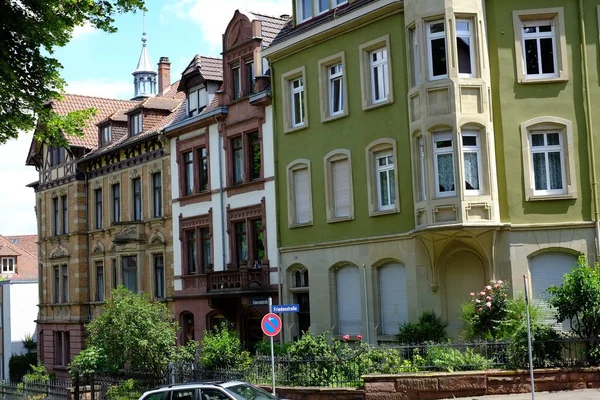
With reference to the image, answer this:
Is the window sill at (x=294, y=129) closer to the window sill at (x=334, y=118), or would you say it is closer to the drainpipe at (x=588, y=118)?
the window sill at (x=334, y=118)

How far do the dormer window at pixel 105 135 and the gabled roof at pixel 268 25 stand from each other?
1291 centimetres

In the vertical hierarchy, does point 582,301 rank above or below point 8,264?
below

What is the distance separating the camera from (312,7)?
29906 mm

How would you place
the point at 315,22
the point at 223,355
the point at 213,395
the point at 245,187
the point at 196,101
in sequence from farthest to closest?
the point at 196,101
the point at 245,187
the point at 315,22
the point at 223,355
the point at 213,395

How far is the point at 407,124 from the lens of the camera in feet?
85.1

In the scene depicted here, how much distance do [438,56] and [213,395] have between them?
1225 cm

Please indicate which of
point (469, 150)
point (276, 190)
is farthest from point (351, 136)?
point (469, 150)

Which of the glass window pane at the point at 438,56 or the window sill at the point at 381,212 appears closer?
the glass window pane at the point at 438,56

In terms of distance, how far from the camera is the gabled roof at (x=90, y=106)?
4522 cm

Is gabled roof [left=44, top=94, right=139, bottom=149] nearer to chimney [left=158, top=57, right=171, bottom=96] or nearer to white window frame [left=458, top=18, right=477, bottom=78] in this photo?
chimney [left=158, top=57, right=171, bottom=96]

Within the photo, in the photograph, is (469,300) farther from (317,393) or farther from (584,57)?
(584,57)

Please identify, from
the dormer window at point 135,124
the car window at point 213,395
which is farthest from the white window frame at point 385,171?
the dormer window at point 135,124

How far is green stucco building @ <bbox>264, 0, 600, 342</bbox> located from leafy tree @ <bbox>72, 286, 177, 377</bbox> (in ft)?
21.0

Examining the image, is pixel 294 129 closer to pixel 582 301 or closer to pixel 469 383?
pixel 469 383
